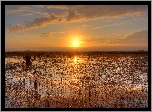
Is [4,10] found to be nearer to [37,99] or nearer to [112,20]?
[37,99]

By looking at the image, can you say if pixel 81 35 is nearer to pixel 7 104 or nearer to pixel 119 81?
pixel 119 81

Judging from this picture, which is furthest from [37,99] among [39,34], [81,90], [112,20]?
[112,20]

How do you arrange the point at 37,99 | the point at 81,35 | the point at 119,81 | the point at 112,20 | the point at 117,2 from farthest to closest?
the point at 119,81
the point at 81,35
the point at 112,20
the point at 37,99
the point at 117,2

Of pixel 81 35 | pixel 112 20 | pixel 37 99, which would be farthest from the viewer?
pixel 81 35

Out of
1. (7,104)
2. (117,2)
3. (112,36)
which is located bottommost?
(7,104)

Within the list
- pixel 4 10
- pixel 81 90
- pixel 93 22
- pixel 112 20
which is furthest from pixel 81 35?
pixel 4 10

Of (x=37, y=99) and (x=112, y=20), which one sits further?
(x=112, y=20)

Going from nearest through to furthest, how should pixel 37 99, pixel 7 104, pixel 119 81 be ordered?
pixel 7 104, pixel 37 99, pixel 119 81

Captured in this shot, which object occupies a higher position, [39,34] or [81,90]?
[39,34]

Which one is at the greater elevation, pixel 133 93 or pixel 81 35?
pixel 81 35
